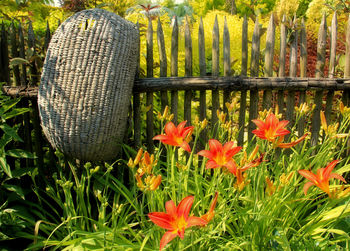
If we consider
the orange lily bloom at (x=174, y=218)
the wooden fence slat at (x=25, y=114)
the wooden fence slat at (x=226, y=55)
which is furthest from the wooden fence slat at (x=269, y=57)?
the wooden fence slat at (x=25, y=114)

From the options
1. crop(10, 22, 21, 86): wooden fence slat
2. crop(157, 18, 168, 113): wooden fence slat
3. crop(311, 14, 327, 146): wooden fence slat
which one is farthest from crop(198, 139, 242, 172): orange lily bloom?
crop(10, 22, 21, 86): wooden fence slat

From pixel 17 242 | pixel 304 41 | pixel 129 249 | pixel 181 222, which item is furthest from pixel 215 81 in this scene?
pixel 17 242

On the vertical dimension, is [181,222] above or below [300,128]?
above

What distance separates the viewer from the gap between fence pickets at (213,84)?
92.7 inches

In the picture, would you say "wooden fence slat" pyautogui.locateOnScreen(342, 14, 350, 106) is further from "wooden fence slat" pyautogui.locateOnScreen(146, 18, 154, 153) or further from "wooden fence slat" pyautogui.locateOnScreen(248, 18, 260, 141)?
"wooden fence slat" pyautogui.locateOnScreen(146, 18, 154, 153)

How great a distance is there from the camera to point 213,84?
2363 millimetres

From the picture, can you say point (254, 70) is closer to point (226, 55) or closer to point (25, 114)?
point (226, 55)

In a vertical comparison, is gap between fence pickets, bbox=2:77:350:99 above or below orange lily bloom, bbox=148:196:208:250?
above

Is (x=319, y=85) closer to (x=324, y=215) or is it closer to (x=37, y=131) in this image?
(x=324, y=215)

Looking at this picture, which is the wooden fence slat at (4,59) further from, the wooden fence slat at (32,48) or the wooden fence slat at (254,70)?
the wooden fence slat at (254,70)

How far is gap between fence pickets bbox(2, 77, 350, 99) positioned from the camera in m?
2.36

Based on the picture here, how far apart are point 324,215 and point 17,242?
1.82 m

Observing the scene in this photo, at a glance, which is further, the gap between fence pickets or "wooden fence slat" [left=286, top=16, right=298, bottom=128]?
"wooden fence slat" [left=286, top=16, right=298, bottom=128]

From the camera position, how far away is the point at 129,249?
4.77 ft
